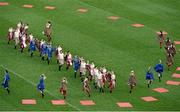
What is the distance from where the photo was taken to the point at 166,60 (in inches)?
1678

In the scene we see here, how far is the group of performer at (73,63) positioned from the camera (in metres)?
36.1

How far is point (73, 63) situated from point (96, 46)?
5.13m

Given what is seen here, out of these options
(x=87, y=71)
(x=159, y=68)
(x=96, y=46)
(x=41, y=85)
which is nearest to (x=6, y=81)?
(x=41, y=85)

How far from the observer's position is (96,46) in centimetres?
4428

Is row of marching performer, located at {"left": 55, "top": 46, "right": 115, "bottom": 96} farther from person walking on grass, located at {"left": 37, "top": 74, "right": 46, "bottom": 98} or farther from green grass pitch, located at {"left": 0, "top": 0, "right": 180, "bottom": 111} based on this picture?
person walking on grass, located at {"left": 37, "top": 74, "right": 46, "bottom": 98}

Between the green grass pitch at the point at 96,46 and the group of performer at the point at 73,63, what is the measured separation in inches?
20.9

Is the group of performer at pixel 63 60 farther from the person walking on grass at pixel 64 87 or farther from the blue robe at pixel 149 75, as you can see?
the blue robe at pixel 149 75

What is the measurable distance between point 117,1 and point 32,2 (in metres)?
8.64

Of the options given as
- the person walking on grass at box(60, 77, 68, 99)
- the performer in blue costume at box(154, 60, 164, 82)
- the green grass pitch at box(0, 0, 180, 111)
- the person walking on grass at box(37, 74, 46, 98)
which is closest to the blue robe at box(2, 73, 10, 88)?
the green grass pitch at box(0, 0, 180, 111)

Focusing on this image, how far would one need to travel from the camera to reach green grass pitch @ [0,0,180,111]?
3581 cm

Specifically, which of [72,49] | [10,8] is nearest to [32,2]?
[10,8]

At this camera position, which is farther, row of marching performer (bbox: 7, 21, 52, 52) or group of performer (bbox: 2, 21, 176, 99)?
row of marching performer (bbox: 7, 21, 52, 52)

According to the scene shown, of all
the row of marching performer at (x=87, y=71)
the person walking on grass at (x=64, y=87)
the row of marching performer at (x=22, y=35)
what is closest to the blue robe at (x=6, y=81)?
the person walking on grass at (x=64, y=87)

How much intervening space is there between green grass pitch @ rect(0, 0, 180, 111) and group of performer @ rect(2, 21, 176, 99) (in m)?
0.53
